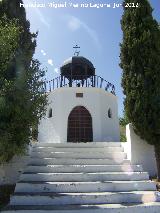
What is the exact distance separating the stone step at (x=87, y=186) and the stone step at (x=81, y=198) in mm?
370

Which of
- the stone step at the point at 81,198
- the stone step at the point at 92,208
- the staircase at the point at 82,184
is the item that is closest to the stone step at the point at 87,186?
the staircase at the point at 82,184

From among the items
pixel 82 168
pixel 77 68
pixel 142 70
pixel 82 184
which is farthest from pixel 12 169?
pixel 77 68

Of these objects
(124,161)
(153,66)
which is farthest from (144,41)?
(124,161)

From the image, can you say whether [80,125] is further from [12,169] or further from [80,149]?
[12,169]

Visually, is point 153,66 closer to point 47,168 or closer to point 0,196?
point 47,168

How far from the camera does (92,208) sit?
28.9 feet

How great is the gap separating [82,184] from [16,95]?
3.67 m

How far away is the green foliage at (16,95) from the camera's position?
9.50m

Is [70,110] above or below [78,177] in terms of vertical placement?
above

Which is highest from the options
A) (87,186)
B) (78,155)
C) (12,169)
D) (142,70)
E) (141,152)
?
(142,70)

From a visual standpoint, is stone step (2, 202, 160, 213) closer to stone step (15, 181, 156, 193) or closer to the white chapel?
stone step (15, 181, 156, 193)

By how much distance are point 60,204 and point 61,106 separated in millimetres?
10192

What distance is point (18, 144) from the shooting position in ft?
32.4

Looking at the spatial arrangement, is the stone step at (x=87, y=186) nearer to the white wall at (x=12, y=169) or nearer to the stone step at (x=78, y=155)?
the white wall at (x=12, y=169)
